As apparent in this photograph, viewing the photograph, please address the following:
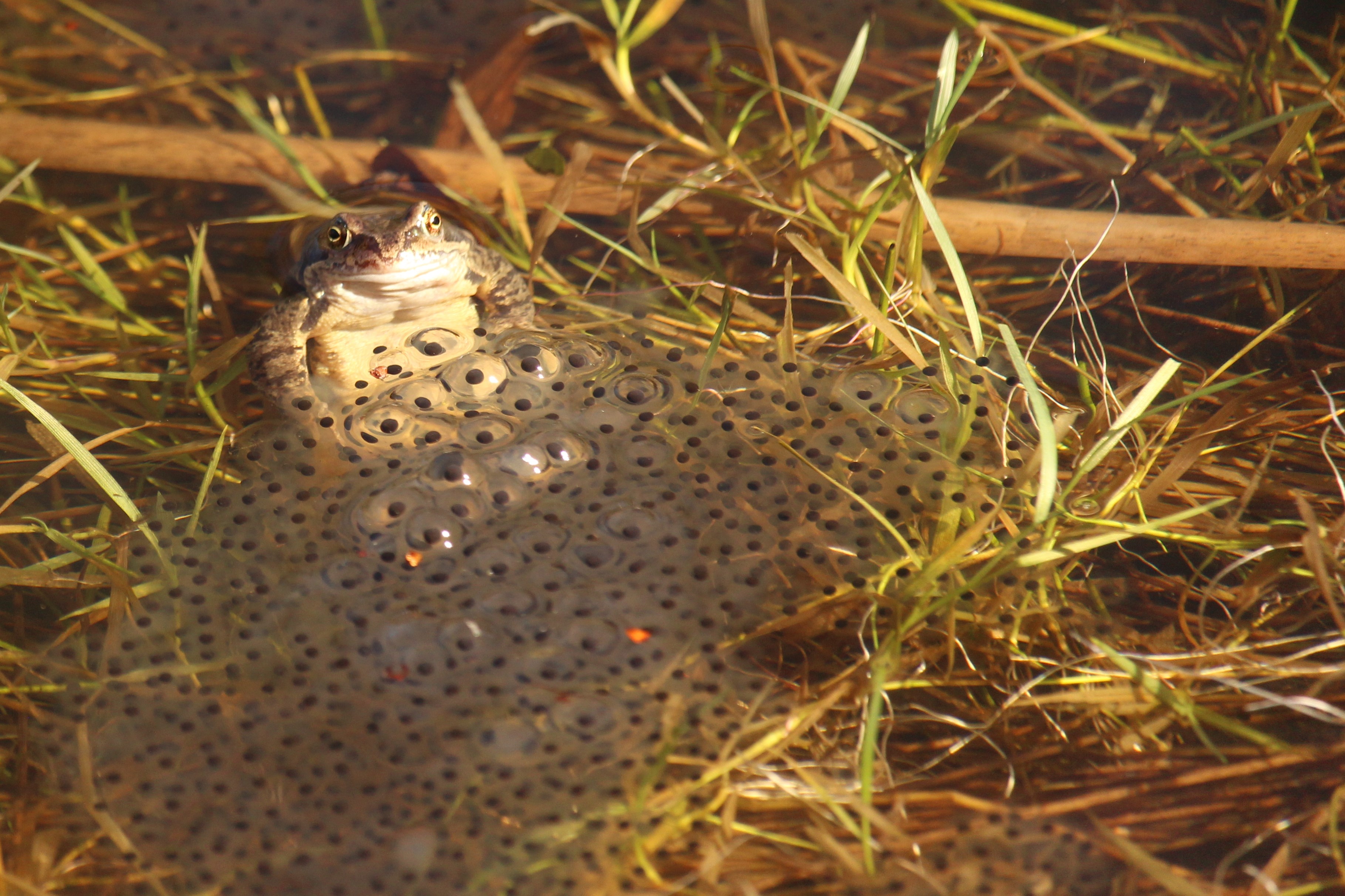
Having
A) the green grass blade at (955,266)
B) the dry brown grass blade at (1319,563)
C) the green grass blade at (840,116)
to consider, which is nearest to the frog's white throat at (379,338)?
the green grass blade at (840,116)

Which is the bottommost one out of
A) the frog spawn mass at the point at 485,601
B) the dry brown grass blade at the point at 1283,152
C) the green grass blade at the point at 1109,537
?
the frog spawn mass at the point at 485,601

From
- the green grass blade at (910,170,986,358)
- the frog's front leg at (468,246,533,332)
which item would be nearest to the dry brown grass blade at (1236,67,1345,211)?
the green grass blade at (910,170,986,358)

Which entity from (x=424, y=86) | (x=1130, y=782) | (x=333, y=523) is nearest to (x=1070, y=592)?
(x=1130, y=782)

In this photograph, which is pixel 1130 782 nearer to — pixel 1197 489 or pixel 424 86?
pixel 1197 489

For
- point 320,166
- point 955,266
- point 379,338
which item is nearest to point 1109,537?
point 955,266

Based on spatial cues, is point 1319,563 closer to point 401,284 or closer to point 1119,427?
point 1119,427

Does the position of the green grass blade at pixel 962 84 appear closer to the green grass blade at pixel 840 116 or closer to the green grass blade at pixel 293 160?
the green grass blade at pixel 840 116
